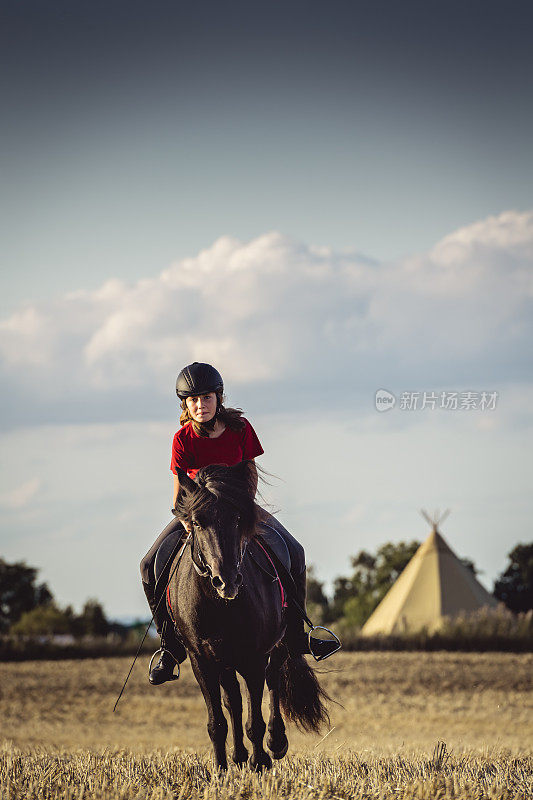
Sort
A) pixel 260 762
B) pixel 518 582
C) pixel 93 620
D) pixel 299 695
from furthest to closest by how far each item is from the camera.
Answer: pixel 518 582, pixel 93 620, pixel 299 695, pixel 260 762

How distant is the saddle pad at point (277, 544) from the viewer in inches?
318

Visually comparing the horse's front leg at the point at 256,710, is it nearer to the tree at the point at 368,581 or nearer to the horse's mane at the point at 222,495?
the horse's mane at the point at 222,495

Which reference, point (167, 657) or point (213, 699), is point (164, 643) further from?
point (213, 699)

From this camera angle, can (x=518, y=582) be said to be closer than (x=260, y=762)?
No

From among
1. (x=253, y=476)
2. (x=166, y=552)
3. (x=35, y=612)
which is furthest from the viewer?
(x=35, y=612)

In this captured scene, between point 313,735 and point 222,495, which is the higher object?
point 222,495

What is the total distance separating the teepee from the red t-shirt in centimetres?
2682

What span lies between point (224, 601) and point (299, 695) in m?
2.40

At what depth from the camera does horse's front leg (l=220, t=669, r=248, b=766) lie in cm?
752

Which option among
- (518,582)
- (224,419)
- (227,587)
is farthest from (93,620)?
(227,587)

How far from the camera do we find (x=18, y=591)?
195 ft

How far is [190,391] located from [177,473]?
90 cm

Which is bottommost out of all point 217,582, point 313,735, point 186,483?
point 313,735

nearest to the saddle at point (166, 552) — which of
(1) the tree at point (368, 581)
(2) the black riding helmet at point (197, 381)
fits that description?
(2) the black riding helmet at point (197, 381)
